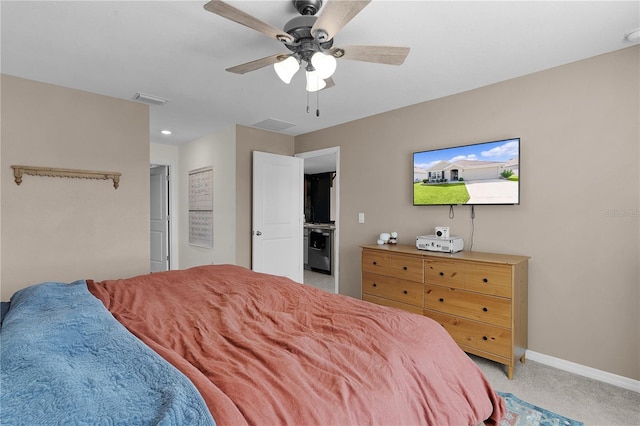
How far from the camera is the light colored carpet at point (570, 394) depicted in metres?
1.96

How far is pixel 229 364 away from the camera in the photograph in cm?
110

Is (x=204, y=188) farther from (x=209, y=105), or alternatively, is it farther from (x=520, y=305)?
(x=520, y=305)

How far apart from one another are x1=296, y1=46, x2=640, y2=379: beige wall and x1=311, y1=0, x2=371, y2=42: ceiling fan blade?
1.96m

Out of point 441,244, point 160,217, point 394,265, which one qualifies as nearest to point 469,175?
point 441,244

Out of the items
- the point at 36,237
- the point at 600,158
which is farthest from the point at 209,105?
the point at 600,158

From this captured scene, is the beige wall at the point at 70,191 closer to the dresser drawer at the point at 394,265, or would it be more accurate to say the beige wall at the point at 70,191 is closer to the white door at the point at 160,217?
the white door at the point at 160,217

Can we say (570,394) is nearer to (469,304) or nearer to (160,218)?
(469,304)

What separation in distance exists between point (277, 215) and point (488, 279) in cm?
288

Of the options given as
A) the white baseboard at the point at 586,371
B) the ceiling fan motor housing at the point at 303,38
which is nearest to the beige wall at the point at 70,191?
the ceiling fan motor housing at the point at 303,38

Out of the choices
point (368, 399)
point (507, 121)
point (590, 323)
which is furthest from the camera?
point (507, 121)

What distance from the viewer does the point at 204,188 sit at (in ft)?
16.3

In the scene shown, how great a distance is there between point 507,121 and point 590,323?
68.6 inches

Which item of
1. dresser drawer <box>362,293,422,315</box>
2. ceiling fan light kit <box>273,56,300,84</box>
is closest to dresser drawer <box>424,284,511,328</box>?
dresser drawer <box>362,293,422,315</box>

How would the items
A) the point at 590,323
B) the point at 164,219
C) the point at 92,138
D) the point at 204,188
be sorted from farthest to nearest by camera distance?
the point at 164,219
the point at 204,188
the point at 92,138
the point at 590,323
